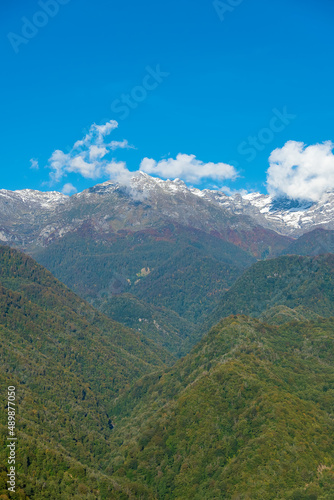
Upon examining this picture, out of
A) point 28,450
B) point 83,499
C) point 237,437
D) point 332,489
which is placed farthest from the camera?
point 237,437

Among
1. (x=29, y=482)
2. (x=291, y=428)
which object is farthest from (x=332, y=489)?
(x=29, y=482)

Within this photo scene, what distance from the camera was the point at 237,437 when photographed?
18988 cm

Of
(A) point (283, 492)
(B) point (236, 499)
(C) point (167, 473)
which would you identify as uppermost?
(A) point (283, 492)

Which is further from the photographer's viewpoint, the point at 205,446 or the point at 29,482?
the point at 205,446

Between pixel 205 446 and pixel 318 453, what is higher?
pixel 318 453

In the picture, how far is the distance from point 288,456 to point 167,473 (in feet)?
215

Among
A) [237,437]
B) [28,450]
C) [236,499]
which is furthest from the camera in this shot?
[237,437]

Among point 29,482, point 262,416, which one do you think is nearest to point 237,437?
point 262,416

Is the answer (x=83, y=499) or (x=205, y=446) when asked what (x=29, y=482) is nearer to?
(x=83, y=499)

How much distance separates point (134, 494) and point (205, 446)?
37082 mm

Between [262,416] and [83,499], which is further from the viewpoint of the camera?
[262,416]

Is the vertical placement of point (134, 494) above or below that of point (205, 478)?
below

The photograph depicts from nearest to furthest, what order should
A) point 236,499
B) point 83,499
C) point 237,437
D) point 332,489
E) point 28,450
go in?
1. point 332,489
2. point 236,499
3. point 83,499
4. point 28,450
5. point 237,437

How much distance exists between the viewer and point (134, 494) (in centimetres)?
18362
